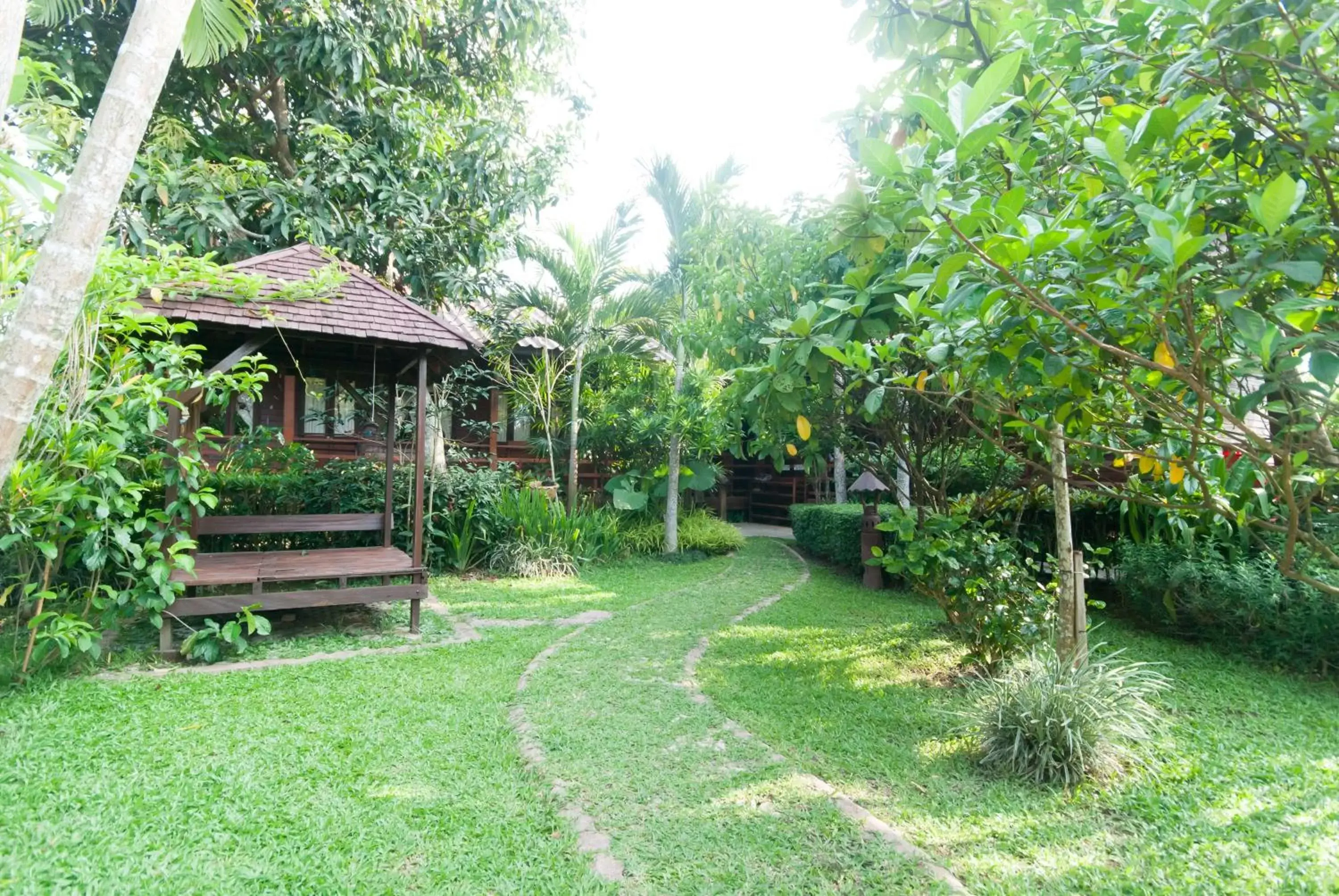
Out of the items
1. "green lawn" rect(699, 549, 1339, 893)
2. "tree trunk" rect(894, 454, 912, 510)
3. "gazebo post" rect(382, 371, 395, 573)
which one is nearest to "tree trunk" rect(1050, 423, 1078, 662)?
"green lawn" rect(699, 549, 1339, 893)

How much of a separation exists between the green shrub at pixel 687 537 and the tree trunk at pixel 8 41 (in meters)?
9.03

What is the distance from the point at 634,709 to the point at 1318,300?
12.1 ft

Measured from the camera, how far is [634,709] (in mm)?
4086

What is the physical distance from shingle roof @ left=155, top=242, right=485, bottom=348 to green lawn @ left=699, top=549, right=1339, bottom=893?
374cm

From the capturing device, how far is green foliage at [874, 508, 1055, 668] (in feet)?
14.6

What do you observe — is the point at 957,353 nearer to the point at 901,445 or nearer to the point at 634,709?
the point at 634,709

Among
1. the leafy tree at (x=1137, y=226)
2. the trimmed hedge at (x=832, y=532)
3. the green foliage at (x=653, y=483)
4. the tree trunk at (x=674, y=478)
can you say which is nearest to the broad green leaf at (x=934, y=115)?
the leafy tree at (x=1137, y=226)

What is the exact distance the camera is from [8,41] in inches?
72.9

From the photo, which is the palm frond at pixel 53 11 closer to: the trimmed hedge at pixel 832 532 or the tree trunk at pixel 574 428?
the tree trunk at pixel 574 428

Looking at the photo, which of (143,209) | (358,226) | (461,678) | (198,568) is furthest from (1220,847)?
(143,209)

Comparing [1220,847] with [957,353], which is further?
[1220,847]

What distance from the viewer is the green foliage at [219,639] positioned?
15.9 ft

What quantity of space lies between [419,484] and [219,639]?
6.12 feet

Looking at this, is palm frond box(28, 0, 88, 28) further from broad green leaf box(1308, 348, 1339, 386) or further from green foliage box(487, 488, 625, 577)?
broad green leaf box(1308, 348, 1339, 386)
